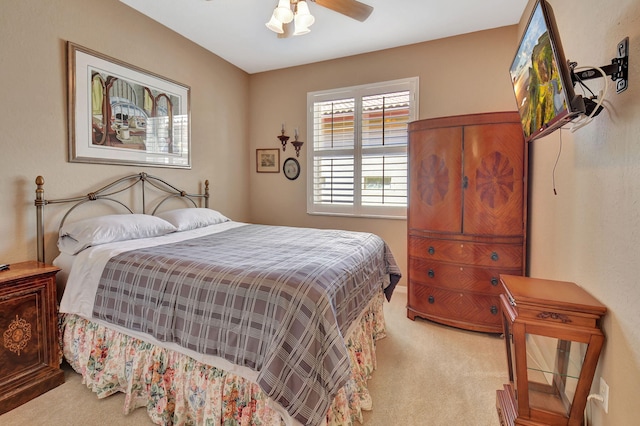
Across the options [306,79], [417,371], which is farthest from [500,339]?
[306,79]

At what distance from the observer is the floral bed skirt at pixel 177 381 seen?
147 centimetres

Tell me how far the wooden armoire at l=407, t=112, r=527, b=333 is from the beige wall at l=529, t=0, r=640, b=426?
656 mm

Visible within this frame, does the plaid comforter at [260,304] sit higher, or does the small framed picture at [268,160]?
the small framed picture at [268,160]

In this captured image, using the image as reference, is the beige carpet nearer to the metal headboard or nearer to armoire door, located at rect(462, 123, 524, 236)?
armoire door, located at rect(462, 123, 524, 236)

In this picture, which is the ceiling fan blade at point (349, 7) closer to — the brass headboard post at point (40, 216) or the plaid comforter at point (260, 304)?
the plaid comforter at point (260, 304)

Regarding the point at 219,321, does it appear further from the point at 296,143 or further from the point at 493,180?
the point at 296,143

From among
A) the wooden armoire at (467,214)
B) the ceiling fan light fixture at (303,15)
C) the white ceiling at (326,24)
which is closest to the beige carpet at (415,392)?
the wooden armoire at (467,214)

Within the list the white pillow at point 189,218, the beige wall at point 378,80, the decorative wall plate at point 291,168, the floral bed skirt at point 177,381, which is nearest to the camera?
the floral bed skirt at point 177,381

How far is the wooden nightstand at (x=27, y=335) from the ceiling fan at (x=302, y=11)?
7.37 feet

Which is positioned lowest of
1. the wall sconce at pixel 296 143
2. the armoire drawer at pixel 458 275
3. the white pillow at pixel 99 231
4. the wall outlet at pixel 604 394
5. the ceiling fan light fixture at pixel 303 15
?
the wall outlet at pixel 604 394

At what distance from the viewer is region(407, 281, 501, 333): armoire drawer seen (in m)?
2.68

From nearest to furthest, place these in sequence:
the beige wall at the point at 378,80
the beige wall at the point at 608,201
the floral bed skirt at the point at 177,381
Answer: the beige wall at the point at 608,201, the floral bed skirt at the point at 177,381, the beige wall at the point at 378,80

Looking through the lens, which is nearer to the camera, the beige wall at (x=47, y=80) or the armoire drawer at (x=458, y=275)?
the beige wall at (x=47, y=80)

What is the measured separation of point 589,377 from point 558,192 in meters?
1.14
